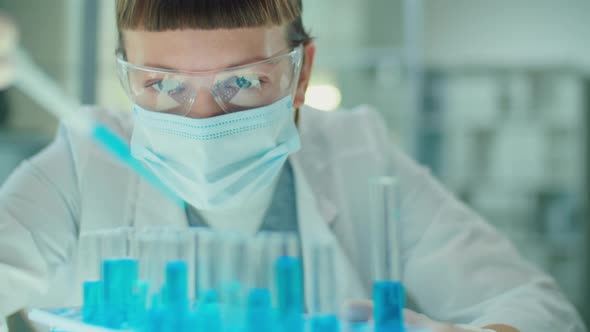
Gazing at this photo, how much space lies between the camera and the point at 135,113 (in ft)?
3.22

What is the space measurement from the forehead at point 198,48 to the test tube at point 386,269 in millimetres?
284

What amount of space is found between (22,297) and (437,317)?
0.70 m

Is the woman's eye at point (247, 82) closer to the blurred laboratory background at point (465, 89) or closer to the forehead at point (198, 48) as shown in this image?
the forehead at point (198, 48)

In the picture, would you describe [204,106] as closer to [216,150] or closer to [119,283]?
[216,150]

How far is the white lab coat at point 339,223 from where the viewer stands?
980 millimetres

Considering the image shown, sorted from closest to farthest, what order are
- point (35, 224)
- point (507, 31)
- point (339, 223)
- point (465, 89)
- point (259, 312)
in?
point (259, 312) < point (35, 224) < point (339, 223) < point (465, 89) < point (507, 31)

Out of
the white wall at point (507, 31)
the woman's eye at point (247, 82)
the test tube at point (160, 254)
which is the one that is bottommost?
the test tube at point (160, 254)

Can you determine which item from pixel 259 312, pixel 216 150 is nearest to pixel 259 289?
pixel 259 312

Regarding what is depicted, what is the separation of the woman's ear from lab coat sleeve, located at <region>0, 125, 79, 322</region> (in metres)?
0.41

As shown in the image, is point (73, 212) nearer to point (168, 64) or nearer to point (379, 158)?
point (168, 64)

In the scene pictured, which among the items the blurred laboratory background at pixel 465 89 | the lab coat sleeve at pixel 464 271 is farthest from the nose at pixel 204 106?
the blurred laboratory background at pixel 465 89

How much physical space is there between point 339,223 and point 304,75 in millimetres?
289

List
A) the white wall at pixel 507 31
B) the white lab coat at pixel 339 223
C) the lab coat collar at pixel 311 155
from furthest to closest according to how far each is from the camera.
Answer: the white wall at pixel 507 31 → the lab coat collar at pixel 311 155 → the white lab coat at pixel 339 223

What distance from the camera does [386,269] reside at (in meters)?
0.72
